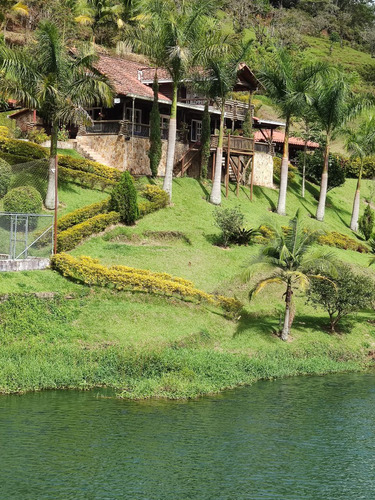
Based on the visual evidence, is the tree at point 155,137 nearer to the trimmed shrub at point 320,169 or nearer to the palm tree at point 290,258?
the palm tree at point 290,258

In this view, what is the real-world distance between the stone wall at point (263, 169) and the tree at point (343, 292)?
2595 cm

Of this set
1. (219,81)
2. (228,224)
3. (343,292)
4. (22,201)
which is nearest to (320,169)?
(219,81)

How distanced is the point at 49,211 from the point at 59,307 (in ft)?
35.1

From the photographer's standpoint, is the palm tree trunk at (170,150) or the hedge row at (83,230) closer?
the hedge row at (83,230)

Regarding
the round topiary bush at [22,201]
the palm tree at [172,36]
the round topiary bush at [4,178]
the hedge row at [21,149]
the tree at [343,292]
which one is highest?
the palm tree at [172,36]

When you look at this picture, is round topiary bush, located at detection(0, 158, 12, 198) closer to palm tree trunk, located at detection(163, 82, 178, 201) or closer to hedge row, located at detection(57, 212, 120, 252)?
hedge row, located at detection(57, 212, 120, 252)

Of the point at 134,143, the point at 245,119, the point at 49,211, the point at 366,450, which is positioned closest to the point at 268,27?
the point at 245,119

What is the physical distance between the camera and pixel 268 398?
25.8 meters

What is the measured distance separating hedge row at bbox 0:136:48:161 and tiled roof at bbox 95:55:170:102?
7693mm

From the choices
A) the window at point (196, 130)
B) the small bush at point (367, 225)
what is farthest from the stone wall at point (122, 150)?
the small bush at point (367, 225)

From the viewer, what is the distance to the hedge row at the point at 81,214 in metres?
37.4

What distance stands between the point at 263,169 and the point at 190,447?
1660 inches

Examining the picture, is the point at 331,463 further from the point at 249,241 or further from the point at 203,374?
the point at 249,241

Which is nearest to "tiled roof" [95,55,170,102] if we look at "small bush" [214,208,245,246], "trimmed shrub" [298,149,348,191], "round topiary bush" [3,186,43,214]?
"small bush" [214,208,245,246]
